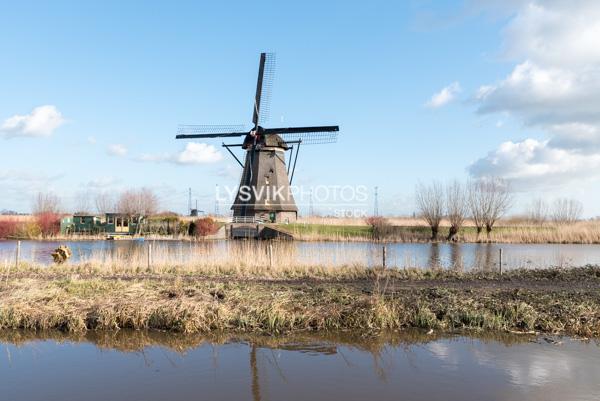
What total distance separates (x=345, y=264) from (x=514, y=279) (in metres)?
4.09

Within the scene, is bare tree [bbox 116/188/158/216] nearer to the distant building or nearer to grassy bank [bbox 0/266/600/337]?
the distant building

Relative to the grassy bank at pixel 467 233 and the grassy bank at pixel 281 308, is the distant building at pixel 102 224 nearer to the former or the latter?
the grassy bank at pixel 467 233

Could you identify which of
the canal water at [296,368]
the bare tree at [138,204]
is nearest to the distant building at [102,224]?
the bare tree at [138,204]

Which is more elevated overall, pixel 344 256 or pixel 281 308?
pixel 344 256

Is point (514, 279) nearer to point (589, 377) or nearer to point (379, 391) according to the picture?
point (589, 377)

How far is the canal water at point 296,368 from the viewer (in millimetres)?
4957

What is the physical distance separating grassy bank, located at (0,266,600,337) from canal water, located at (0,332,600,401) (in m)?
0.38

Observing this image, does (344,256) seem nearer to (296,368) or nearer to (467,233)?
(296,368)

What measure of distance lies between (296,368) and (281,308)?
2016mm

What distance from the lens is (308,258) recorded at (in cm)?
1415

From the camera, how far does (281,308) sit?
25.3 ft

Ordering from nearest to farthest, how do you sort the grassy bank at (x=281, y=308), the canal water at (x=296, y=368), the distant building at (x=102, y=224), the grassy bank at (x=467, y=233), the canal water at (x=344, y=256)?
the canal water at (x=296, y=368), the grassy bank at (x=281, y=308), the canal water at (x=344, y=256), the grassy bank at (x=467, y=233), the distant building at (x=102, y=224)

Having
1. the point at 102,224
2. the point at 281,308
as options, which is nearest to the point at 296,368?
the point at 281,308

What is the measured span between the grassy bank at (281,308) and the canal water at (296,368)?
0.38 meters
